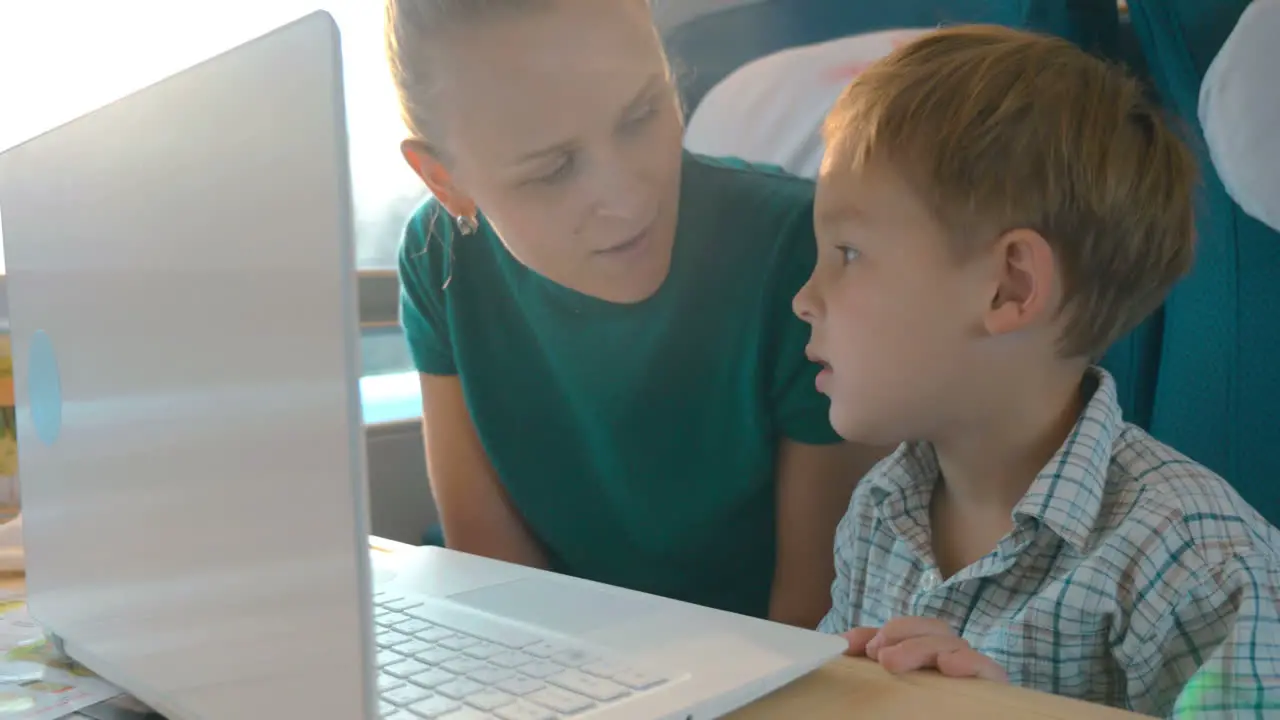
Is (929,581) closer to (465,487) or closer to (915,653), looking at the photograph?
(915,653)

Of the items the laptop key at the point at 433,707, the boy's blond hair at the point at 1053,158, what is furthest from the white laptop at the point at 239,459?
the boy's blond hair at the point at 1053,158

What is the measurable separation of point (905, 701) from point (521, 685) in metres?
Answer: 0.19

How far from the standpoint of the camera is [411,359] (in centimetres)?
110

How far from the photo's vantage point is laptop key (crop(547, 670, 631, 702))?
0.46 meters

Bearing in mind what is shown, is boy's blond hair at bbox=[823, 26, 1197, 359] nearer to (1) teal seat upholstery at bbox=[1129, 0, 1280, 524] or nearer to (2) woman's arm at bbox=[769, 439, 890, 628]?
(1) teal seat upholstery at bbox=[1129, 0, 1280, 524]

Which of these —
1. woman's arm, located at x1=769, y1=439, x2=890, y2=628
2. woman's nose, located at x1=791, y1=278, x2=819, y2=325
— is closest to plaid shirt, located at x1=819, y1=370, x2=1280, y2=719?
woman's arm, located at x1=769, y1=439, x2=890, y2=628

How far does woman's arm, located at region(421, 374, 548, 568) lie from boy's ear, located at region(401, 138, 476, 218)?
0.21 meters

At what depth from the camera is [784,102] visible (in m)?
0.98

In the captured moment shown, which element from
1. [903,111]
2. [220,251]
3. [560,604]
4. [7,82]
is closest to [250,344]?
[220,251]

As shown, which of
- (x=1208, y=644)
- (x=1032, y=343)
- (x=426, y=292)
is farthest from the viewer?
(x=426, y=292)

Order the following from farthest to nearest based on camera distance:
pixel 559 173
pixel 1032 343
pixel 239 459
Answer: pixel 559 173
pixel 1032 343
pixel 239 459

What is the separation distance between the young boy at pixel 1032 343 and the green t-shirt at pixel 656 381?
0.10 m

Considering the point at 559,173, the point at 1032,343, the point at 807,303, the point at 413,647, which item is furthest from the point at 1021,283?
the point at 413,647

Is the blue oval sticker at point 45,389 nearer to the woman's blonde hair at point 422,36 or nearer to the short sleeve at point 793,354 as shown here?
the woman's blonde hair at point 422,36
